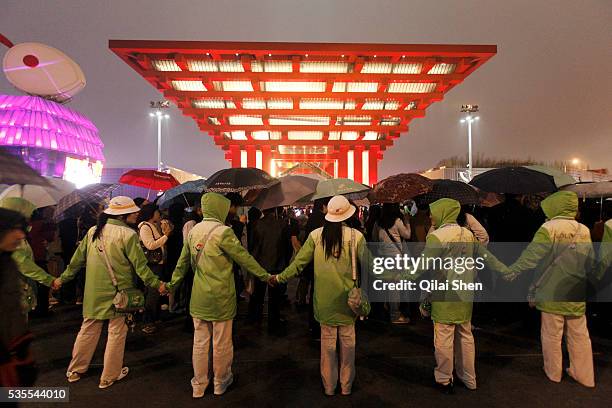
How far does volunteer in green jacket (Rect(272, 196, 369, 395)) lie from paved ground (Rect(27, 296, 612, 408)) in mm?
283

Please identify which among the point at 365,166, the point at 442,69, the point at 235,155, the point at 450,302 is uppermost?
the point at 442,69

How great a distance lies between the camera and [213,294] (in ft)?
10.4

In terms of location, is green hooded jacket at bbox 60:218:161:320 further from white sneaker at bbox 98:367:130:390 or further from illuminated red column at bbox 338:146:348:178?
illuminated red column at bbox 338:146:348:178

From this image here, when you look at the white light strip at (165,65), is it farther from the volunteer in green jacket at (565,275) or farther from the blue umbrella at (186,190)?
the volunteer in green jacket at (565,275)

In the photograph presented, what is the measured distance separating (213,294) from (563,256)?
11.4 ft

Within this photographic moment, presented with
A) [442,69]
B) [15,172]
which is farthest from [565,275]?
[442,69]

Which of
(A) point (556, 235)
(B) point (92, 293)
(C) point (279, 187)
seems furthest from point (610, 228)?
(B) point (92, 293)

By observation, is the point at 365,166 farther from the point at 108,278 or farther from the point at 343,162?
the point at 108,278

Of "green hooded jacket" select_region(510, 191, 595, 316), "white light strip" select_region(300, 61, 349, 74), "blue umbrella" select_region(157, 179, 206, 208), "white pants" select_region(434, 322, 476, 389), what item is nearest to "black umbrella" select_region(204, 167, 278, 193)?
"blue umbrella" select_region(157, 179, 206, 208)

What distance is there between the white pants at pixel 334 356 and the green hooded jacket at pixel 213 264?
0.86 m

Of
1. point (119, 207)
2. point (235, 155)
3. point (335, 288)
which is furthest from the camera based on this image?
point (235, 155)

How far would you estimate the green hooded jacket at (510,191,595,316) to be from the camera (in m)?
3.36

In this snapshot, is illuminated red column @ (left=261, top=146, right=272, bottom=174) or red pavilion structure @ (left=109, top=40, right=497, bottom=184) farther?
illuminated red column @ (left=261, top=146, right=272, bottom=174)

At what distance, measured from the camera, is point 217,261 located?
322 cm
